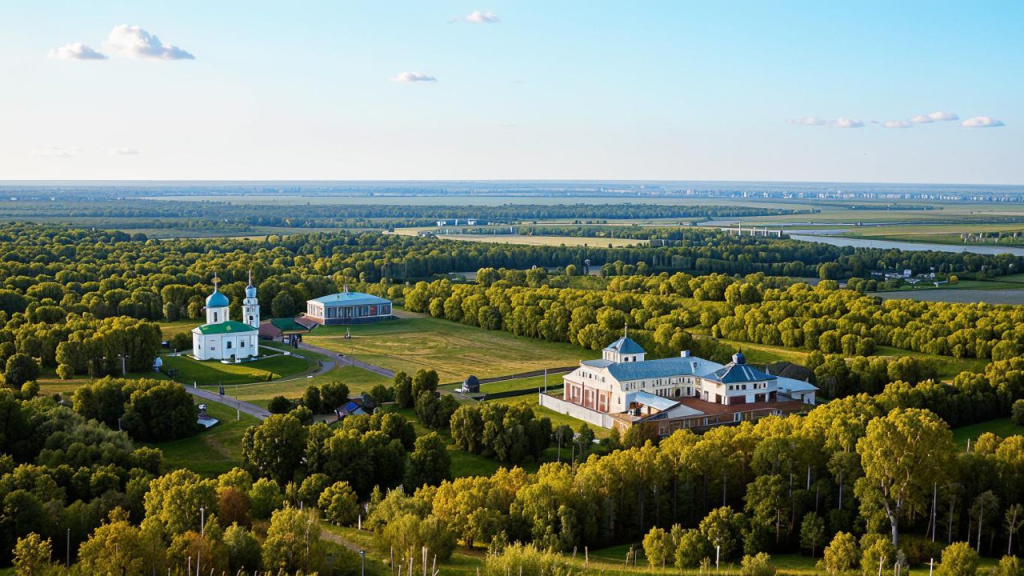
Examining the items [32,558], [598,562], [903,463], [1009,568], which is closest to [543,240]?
[903,463]

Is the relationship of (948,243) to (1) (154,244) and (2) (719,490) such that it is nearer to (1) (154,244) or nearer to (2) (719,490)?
(1) (154,244)

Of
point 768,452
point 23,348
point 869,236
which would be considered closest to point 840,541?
point 768,452

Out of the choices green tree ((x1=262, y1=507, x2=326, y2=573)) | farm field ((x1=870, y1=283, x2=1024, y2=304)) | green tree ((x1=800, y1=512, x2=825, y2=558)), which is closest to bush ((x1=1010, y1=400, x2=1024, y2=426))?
green tree ((x1=800, y1=512, x2=825, y2=558))

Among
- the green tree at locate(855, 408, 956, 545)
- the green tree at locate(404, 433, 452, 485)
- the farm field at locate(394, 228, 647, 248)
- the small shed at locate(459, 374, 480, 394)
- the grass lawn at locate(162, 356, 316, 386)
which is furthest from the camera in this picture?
the farm field at locate(394, 228, 647, 248)

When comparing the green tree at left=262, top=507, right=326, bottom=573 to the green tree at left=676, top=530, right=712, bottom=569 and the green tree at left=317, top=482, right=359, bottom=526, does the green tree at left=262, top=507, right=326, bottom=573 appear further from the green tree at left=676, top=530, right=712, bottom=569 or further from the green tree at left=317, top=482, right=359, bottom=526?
the green tree at left=676, top=530, right=712, bottom=569

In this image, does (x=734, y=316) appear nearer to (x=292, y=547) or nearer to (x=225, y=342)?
(x=225, y=342)

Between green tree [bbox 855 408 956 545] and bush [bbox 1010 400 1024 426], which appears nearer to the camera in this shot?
green tree [bbox 855 408 956 545]

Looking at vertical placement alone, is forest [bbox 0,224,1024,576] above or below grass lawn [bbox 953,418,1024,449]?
above
